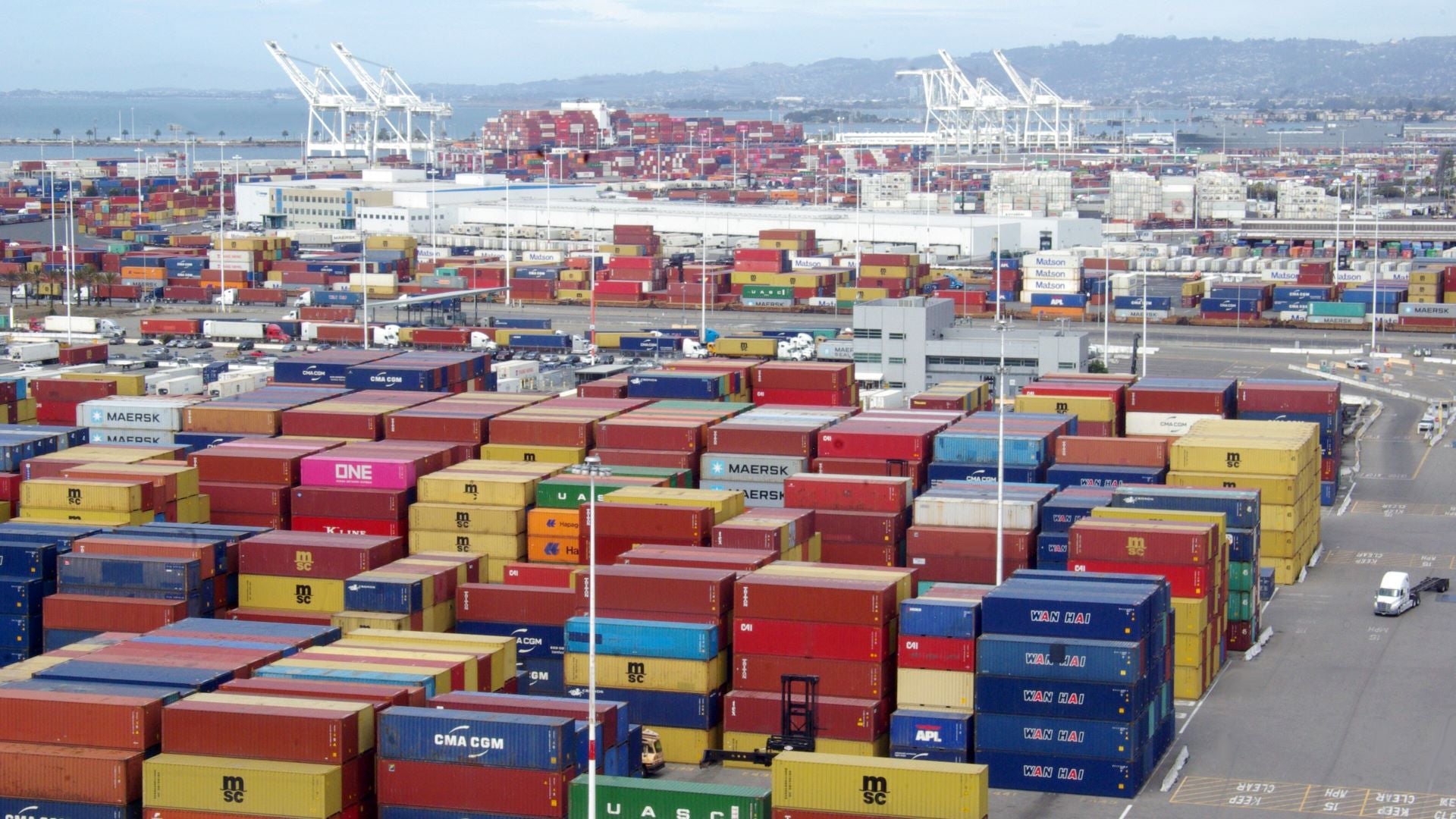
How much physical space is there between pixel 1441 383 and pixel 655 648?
4308cm

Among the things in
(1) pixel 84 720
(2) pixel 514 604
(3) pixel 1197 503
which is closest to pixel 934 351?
(3) pixel 1197 503

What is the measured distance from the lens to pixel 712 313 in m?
79.8

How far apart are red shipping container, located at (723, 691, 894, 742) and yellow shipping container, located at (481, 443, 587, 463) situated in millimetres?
11514

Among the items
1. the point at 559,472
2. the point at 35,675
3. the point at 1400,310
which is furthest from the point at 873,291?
the point at 35,675

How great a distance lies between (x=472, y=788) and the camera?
2002 cm

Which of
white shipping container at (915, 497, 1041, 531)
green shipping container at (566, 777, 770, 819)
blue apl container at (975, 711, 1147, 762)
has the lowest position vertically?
blue apl container at (975, 711, 1147, 762)

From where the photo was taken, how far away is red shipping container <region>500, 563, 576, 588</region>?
27969 mm

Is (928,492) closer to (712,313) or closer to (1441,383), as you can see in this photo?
(1441,383)

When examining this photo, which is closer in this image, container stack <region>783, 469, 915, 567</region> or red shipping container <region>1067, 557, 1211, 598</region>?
red shipping container <region>1067, 557, 1211, 598</region>

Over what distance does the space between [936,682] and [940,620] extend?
76 centimetres

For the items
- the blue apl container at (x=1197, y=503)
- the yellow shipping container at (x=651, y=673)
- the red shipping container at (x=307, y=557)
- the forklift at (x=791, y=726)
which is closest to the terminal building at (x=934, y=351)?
the blue apl container at (x=1197, y=503)

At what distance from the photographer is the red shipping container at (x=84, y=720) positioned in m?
20.5

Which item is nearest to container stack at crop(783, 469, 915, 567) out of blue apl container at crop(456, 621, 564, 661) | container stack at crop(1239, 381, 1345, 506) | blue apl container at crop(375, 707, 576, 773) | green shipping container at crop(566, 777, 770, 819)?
blue apl container at crop(456, 621, 564, 661)

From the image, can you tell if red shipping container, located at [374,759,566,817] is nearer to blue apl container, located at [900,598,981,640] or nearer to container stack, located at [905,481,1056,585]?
blue apl container, located at [900,598,981,640]
